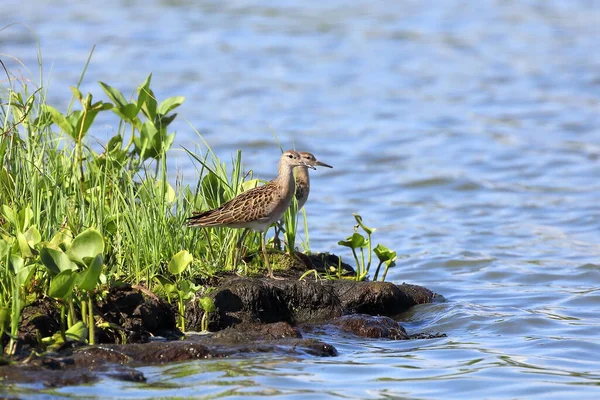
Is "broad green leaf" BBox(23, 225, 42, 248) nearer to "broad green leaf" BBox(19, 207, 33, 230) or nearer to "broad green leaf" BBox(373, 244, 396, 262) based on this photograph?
"broad green leaf" BBox(19, 207, 33, 230)

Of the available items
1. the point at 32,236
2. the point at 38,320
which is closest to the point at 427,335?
the point at 38,320

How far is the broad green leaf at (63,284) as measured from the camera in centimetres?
622

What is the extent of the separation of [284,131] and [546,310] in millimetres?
8932

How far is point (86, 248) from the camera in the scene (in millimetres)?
6391

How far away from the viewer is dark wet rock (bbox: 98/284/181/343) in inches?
271

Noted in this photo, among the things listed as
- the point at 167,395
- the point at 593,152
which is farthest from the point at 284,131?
the point at 167,395

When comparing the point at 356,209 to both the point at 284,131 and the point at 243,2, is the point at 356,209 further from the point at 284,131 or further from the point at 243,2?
the point at 243,2

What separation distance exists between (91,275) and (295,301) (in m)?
2.00

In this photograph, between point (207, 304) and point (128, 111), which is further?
point (128, 111)

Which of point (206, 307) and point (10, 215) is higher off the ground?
point (10, 215)

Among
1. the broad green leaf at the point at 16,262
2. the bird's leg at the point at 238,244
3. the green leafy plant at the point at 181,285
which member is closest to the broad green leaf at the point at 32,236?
the broad green leaf at the point at 16,262

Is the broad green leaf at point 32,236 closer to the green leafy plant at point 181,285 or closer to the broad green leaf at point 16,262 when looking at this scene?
the broad green leaf at point 16,262

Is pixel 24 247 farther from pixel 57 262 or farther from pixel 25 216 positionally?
pixel 25 216

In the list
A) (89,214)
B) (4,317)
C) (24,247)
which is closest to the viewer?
(4,317)
